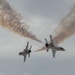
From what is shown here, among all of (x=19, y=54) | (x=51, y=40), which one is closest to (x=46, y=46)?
(x=51, y=40)

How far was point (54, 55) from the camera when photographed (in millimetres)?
157000

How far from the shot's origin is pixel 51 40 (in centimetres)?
15012

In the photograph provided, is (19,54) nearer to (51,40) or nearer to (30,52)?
(30,52)

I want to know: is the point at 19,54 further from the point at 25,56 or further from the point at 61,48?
the point at 61,48

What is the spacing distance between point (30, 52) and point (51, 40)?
10.5 m

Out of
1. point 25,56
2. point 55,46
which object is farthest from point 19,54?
point 55,46

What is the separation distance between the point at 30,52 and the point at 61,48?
395 inches

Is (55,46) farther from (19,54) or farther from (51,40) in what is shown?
(19,54)

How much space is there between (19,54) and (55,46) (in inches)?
525

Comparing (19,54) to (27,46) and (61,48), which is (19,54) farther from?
(61,48)

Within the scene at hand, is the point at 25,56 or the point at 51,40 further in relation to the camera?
the point at 25,56

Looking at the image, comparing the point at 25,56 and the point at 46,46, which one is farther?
the point at 25,56

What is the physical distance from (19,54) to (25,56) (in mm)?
2536

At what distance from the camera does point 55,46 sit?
152000 millimetres
